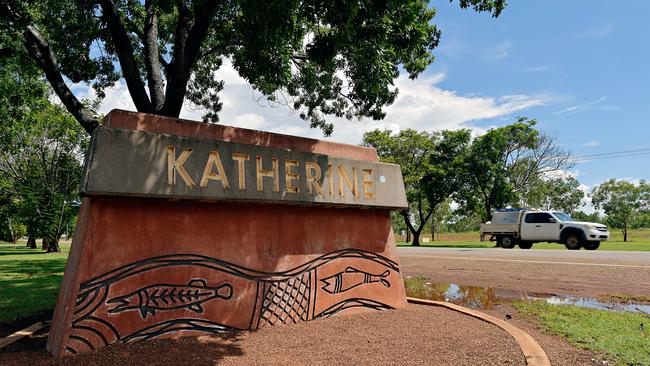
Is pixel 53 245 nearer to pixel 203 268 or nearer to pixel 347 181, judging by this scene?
pixel 203 268

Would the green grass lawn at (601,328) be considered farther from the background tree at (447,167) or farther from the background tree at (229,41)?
the background tree at (447,167)

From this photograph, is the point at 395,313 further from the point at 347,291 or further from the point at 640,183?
the point at 640,183

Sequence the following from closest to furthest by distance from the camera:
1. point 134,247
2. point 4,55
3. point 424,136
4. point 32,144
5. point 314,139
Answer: point 134,247, point 314,139, point 4,55, point 32,144, point 424,136

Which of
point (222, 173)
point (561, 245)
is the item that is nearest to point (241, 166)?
point (222, 173)

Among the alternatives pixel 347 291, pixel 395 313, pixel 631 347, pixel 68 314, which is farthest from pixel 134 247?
pixel 631 347

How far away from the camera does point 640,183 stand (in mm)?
46750

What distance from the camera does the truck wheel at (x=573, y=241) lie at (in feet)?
65.5

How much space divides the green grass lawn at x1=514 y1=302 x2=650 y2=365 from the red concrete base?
7.82ft

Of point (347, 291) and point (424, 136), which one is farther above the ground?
point (424, 136)

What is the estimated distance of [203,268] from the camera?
5.09 m

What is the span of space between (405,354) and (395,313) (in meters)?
2.00

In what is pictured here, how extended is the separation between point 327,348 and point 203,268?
1.83 metres

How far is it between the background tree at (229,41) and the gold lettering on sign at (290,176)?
1826 mm

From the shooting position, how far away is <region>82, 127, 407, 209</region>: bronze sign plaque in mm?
4586
